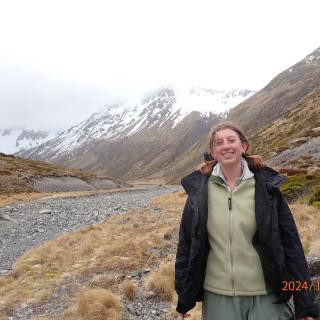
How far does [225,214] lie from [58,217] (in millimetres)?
27628

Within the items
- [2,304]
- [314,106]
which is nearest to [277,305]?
[2,304]

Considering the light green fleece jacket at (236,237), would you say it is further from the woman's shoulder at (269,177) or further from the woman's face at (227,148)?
the woman's face at (227,148)

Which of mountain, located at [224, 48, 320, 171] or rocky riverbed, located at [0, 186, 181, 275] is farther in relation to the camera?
mountain, located at [224, 48, 320, 171]

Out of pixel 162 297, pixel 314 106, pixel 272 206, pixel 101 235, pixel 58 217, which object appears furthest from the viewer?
pixel 314 106

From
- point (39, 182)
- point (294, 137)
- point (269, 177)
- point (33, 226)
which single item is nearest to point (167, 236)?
point (269, 177)

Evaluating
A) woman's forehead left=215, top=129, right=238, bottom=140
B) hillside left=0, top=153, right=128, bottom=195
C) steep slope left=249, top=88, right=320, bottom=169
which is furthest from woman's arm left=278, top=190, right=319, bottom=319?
hillside left=0, top=153, right=128, bottom=195

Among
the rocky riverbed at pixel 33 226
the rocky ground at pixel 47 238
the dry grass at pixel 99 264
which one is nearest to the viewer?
the rocky ground at pixel 47 238

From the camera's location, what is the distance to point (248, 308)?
16.8ft

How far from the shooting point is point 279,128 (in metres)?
119

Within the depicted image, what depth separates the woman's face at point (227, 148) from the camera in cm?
520

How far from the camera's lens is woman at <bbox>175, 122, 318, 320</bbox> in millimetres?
4992

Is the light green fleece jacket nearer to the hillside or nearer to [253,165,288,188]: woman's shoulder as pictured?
[253,165,288,188]: woman's shoulder

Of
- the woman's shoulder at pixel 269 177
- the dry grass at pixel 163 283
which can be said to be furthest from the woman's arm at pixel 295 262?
the dry grass at pixel 163 283

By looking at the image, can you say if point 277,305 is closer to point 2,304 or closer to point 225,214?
point 225,214
